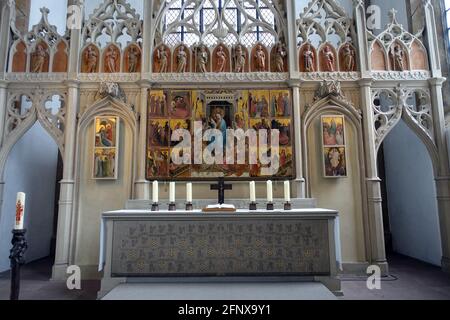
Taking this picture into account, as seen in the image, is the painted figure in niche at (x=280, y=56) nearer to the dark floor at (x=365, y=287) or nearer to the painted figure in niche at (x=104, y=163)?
the painted figure in niche at (x=104, y=163)

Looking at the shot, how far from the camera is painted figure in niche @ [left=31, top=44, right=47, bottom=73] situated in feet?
25.1

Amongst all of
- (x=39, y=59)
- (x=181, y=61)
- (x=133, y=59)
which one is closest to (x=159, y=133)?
(x=181, y=61)

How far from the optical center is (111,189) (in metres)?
7.45

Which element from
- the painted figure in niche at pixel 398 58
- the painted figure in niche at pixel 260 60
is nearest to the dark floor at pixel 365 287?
the painted figure in niche at pixel 398 58

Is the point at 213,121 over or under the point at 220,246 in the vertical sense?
over

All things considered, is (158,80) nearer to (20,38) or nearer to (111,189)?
(111,189)

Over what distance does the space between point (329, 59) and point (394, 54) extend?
168cm

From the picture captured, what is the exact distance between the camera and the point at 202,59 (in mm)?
7715

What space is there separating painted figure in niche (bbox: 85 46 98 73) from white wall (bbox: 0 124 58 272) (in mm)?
2807

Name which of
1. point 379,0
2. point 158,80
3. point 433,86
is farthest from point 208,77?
point 379,0

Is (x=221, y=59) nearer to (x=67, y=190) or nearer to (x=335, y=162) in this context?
(x=335, y=162)

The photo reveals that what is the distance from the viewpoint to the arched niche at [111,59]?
771 centimetres

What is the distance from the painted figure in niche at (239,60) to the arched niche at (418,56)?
433 centimetres

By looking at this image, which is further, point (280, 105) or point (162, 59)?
point (162, 59)
